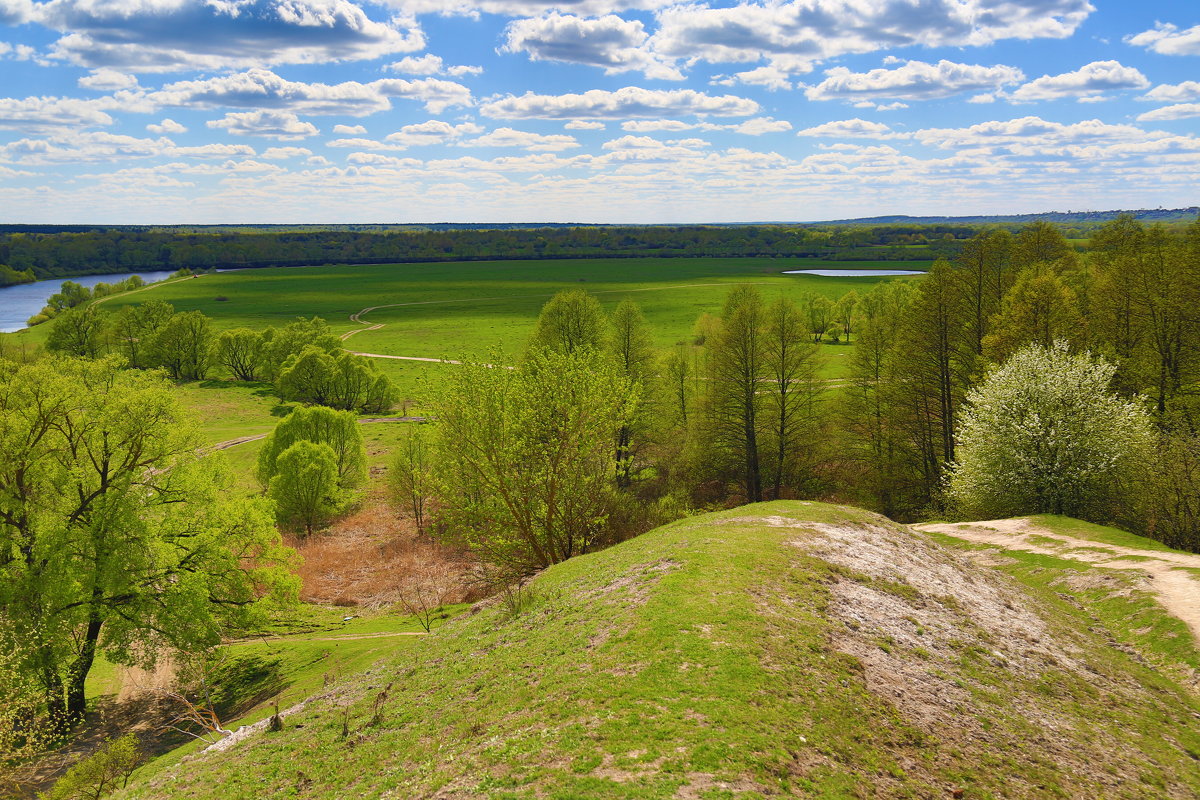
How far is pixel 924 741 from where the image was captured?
13648 mm

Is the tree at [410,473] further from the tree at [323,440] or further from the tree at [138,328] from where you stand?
the tree at [138,328]

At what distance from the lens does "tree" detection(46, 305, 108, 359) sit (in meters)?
106

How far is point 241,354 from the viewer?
116 meters

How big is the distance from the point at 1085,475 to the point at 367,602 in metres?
39.2

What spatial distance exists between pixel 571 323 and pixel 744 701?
43462 millimetres

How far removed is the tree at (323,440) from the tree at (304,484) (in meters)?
1.64

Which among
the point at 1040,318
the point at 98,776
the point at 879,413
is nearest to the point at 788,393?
the point at 879,413

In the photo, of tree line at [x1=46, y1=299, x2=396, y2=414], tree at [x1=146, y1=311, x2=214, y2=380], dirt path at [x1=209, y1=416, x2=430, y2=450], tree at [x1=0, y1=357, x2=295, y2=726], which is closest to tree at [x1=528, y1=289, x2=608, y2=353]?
dirt path at [x1=209, y1=416, x2=430, y2=450]

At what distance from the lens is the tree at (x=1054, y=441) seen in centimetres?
3588

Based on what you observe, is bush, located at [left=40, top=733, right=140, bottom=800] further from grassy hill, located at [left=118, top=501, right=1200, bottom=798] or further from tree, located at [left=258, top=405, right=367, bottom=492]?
tree, located at [left=258, top=405, right=367, bottom=492]

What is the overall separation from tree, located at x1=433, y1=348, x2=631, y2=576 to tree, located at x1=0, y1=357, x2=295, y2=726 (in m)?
10.3

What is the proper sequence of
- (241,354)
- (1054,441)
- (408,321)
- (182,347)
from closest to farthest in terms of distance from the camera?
(1054,441), (182,347), (241,354), (408,321)

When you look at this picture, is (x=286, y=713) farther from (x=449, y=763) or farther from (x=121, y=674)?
(x=121, y=674)

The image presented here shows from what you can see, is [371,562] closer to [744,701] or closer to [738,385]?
[738,385]
